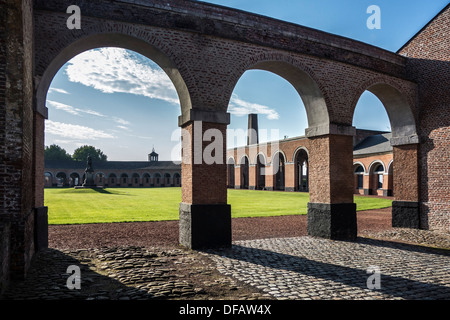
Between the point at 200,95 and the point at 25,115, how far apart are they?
360 cm

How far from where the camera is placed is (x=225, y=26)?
788 cm

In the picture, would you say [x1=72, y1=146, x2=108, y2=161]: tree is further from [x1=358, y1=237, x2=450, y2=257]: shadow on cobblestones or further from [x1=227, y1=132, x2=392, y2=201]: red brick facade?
[x1=358, y1=237, x2=450, y2=257]: shadow on cobblestones

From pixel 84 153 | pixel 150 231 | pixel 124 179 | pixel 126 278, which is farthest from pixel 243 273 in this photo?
pixel 84 153

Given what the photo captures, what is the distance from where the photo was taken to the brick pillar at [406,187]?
10.7 meters

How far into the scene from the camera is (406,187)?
35.9 feet

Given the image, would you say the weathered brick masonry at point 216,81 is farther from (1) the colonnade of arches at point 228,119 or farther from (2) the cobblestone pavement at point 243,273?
(2) the cobblestone pavement at point 243,273

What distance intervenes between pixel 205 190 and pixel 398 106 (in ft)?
24.7

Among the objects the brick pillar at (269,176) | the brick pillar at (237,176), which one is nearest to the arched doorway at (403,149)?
the brick pillar at (269,176)

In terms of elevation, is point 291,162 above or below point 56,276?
above

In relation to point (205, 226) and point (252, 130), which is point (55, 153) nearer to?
point (252, 130)

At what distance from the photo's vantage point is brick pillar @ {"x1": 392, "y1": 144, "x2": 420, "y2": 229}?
10.7 m

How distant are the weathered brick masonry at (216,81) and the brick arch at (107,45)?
0.08 feet
